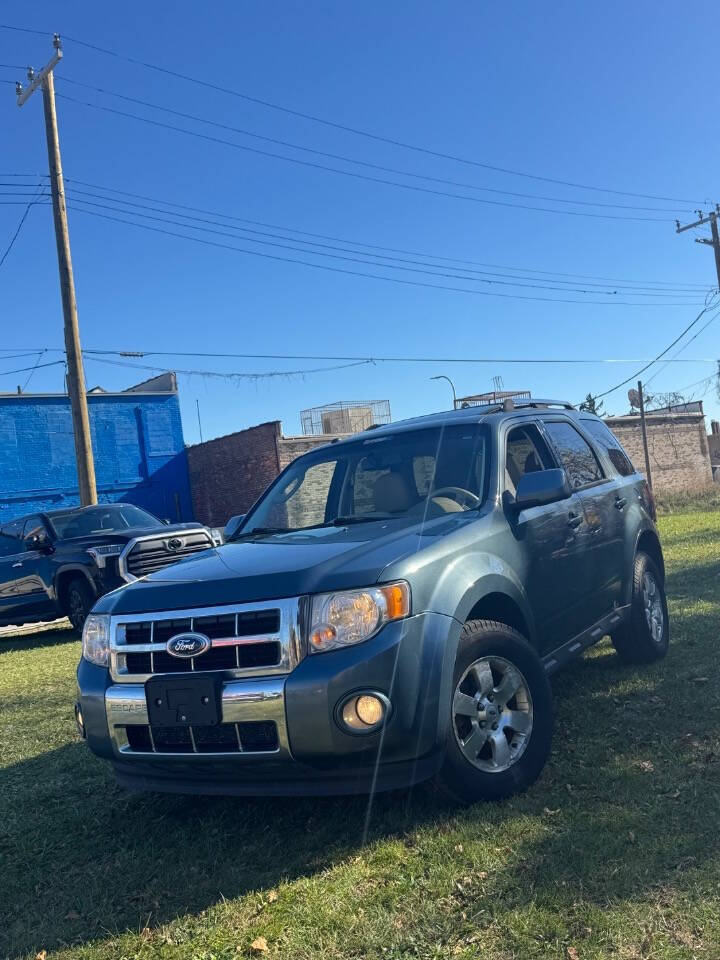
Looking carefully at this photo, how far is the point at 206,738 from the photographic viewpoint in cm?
345

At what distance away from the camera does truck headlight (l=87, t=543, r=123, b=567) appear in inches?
448

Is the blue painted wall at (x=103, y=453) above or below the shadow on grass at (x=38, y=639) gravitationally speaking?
above

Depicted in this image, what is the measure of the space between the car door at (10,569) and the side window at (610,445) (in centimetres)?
900

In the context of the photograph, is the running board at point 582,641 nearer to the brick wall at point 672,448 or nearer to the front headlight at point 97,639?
the front headlight at point 97,639

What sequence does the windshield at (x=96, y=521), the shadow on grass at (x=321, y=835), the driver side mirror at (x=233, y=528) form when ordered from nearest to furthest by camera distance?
the shadow on grass at (x=321, y=835) < the driver side mirror at (x=233, y=528) < the windshield at (x=96, y=521)

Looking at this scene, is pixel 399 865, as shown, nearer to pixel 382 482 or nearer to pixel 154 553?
pixel 382 482

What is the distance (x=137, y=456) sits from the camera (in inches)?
1161

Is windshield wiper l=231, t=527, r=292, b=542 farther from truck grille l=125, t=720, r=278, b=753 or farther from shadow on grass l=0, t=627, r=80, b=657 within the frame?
shadow on grass l=0, t=627, r=80, b=657

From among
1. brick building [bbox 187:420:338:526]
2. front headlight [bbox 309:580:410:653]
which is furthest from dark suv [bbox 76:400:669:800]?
brick building [bbox 187:420:338:526]

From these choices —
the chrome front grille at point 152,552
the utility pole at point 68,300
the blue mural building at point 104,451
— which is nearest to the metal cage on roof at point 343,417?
the blue mural building at point 104,451

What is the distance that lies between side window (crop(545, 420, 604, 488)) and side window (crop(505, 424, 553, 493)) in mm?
198

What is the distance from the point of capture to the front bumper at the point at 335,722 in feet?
10.7

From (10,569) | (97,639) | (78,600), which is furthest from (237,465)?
(97,639)

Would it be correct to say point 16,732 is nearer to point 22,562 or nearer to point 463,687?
point 463,687
